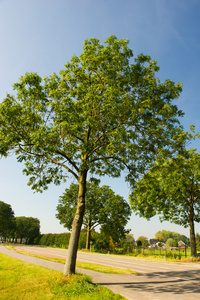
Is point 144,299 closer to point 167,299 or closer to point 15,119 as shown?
point 167,299

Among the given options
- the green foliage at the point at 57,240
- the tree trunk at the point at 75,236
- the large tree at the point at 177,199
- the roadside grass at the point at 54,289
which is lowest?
the green foliage at the point at 57,240

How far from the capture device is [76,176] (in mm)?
12094

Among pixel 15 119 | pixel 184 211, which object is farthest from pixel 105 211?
pixel 15 119

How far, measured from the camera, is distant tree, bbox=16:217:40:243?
299 ft

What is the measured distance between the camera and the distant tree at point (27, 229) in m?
91.1

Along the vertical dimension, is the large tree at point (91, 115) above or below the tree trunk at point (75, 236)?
above

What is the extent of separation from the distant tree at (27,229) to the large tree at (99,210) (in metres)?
56.8

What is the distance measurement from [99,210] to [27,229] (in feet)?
217

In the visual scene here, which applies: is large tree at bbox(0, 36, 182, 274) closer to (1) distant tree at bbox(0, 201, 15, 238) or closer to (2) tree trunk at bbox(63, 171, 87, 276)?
(2) tree trunk at bbox(63, 171, 87, 276)

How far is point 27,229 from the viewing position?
92438mm

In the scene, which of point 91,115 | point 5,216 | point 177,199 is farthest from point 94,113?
point 5,216

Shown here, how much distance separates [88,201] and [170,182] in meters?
21.7

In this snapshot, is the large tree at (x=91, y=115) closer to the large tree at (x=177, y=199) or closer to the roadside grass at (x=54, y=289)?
the roadside grass at (x=54, y=289)

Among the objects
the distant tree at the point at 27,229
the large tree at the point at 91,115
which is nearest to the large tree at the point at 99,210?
the large tree at the point at 91,115
